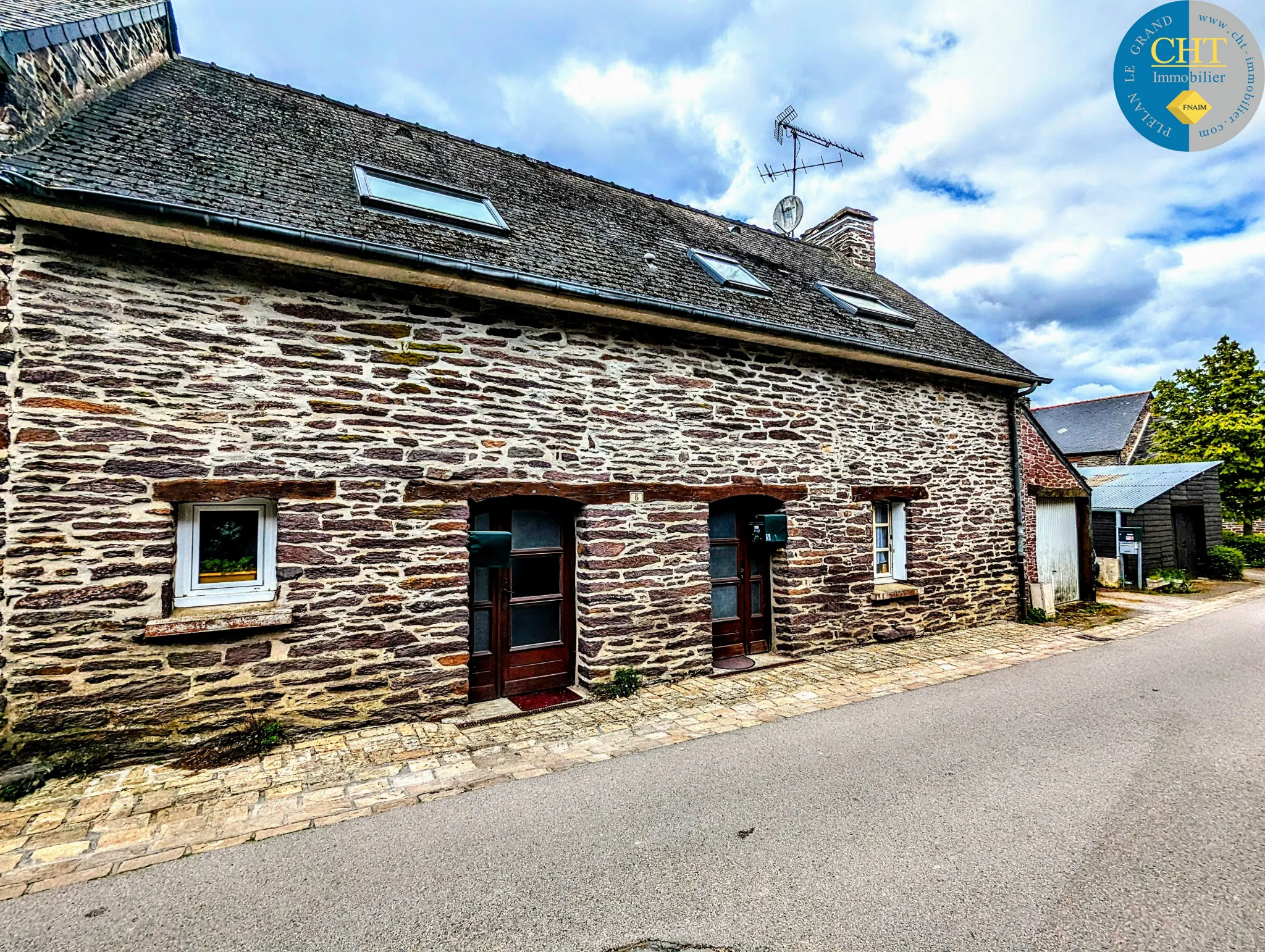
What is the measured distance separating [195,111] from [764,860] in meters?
8.54

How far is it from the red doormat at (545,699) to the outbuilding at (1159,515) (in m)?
14.5

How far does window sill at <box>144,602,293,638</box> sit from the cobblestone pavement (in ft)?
3.16

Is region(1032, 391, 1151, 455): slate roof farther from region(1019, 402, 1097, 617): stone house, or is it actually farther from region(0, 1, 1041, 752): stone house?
region(0, 1, 1041, 752): stone house

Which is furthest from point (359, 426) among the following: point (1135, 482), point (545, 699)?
point (1135, 482)

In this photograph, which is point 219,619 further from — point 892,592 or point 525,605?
point 892,592

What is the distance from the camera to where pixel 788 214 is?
43.1ft

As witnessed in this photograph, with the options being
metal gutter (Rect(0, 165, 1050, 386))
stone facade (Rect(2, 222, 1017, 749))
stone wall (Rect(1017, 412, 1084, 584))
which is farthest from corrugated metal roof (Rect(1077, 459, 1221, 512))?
stone facade (Rect(2, 222, 1017, 749))

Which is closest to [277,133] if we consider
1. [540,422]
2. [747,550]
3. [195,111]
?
[195,111]

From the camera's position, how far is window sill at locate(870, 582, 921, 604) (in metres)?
8.08

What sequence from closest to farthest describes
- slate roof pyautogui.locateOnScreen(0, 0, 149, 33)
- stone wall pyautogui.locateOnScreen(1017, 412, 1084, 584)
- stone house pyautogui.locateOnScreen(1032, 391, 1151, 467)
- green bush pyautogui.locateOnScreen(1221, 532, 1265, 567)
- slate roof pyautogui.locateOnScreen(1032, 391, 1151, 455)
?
1. slate roof pyautogui.locateOnScreen(0, 0, 149, 33)
2. stone wall pyautogui.locateOnScreen(1017, 412, 1084, 584)
3. green bush pyautogui.locateOnScreen(1221, 532, 1265, 567)
4. stone house pyautogui.locateOnScreen(1032, 391, 1151, 467)
5. slate roof pyautogui.locateOnScreen(1032, 391, 1151, 455)

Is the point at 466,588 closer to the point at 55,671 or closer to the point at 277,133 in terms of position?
the point at 55,671

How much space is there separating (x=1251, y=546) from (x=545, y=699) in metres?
23.9

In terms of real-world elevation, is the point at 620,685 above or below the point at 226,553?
below

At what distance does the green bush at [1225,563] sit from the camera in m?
15.4
